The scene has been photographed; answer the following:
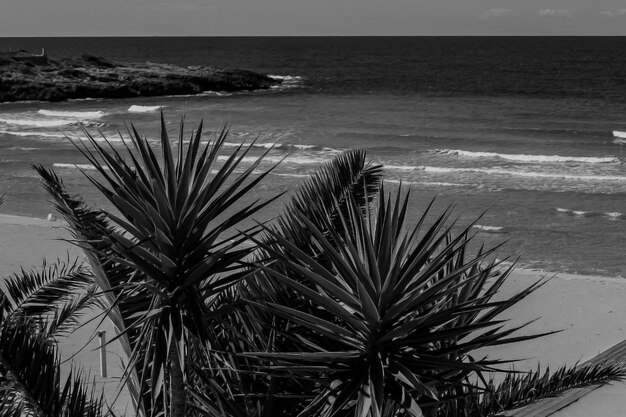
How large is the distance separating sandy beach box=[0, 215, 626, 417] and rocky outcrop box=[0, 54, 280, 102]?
3703 centimetres

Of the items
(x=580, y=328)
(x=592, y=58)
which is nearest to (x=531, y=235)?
(x=580, y=328)

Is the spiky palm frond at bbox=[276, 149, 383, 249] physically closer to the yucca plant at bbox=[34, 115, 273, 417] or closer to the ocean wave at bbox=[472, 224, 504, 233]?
the yucca plant at bbox=[34, 115, 273, 417]

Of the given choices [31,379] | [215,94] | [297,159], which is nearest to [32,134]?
[297,159]

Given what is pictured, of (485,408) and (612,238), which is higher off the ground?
(485,408)

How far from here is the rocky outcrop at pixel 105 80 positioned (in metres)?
53.6

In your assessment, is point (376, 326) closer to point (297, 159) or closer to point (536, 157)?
point (297, 159)

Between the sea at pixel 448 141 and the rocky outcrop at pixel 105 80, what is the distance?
1993mm

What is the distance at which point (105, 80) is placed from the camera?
58.1 metres

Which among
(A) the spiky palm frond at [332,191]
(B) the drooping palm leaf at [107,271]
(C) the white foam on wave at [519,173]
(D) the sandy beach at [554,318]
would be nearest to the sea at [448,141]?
(C) the white foam on wave at [519,173]

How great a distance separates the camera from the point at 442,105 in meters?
47.6

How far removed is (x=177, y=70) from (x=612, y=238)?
48884mm

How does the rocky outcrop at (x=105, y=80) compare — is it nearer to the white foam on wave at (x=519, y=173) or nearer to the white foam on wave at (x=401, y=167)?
the white foam on wave at (x=401, y=167)

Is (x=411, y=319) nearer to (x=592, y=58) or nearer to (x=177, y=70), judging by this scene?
(x=177, y=70)

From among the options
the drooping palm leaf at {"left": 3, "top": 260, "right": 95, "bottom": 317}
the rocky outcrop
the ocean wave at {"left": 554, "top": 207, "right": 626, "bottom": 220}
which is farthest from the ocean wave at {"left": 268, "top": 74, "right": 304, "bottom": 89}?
the drooping palm leaf at {"left": 3, "top": 260, "right": 95, "bottom": 317}
